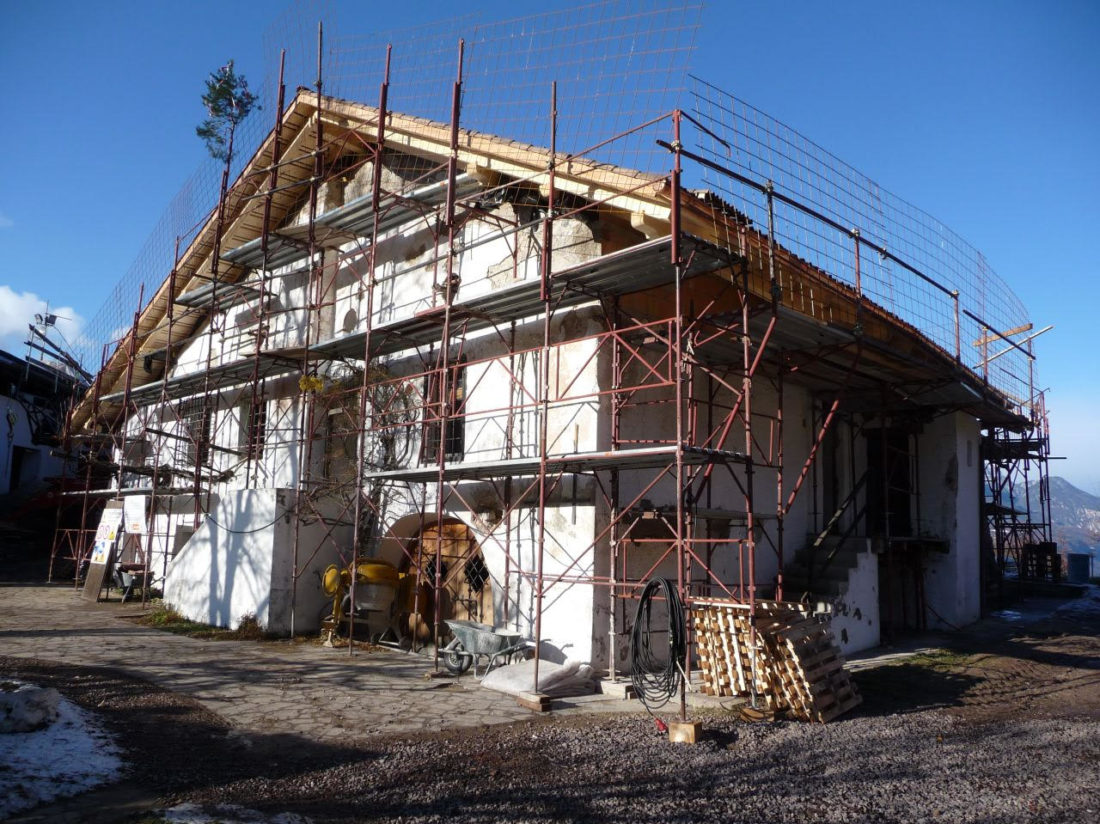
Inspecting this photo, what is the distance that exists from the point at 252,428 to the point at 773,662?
1222cm

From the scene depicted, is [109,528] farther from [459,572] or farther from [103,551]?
[459,572]

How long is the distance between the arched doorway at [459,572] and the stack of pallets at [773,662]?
14.1 feet

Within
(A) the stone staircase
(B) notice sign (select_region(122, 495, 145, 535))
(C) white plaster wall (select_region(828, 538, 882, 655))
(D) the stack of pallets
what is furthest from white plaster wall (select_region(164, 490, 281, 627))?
(C) white plaster wall (select_region(828, 538, 882, 655))

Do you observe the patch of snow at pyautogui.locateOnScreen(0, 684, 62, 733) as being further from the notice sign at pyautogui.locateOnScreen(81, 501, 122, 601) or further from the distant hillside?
the distant hillside

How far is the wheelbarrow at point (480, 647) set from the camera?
1024 cm

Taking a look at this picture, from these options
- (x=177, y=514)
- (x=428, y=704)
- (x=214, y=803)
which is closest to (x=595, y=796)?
(x=214, y=803)

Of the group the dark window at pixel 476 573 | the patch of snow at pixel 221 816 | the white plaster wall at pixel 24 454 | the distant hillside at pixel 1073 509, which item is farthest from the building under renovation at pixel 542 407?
the distant hillside at pixel 1073 509

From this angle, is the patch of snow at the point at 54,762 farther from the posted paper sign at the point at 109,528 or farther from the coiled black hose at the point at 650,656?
the posted paper sign at the point at 109,528

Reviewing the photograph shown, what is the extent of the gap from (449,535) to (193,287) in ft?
39.3

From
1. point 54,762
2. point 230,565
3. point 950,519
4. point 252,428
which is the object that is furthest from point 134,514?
point 950,519

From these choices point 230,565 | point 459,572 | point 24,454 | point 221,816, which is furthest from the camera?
point 24,454

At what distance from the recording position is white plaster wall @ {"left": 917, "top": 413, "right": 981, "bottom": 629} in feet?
52.8

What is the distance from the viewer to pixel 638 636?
28.6 feet

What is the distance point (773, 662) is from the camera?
28.6 feet
